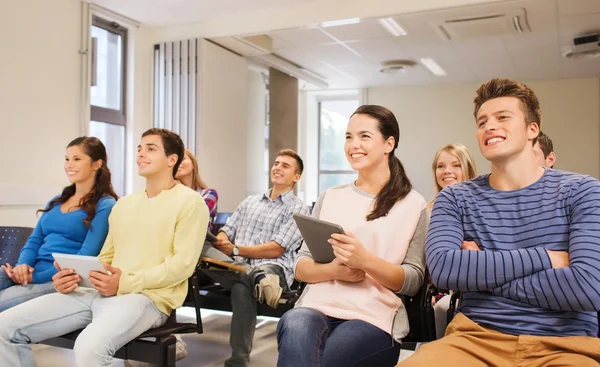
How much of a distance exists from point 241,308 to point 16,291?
3.83ft

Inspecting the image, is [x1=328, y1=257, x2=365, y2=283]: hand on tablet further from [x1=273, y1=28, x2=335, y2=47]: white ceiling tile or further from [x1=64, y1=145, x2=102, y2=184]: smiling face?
[x1=273, y1=28, x2=335, y2=47]: white ceiling tile

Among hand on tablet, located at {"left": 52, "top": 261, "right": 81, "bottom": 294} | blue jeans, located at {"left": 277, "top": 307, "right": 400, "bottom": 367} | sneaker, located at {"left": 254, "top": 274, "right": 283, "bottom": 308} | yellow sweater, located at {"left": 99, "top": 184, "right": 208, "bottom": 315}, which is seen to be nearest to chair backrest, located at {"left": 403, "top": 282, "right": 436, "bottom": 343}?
blue jeans, located at {"left": 277, "top": 307, "right": 400, "bottom": 367}

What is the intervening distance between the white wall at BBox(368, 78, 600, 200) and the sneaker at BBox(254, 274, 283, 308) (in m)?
6.96

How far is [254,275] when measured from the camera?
306cm

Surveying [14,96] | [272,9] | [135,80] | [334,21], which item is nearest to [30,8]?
[14,96]

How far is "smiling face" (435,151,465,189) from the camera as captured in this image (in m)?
3.04

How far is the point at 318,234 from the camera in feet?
5.90

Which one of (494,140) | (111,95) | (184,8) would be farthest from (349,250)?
(111,95)

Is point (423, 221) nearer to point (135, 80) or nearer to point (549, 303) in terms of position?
point (549, 303)

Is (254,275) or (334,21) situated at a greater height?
(334,21)

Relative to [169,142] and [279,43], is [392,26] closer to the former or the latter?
[279,43]

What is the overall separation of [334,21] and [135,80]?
2424mm

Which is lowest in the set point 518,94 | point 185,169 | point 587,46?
point 185,169

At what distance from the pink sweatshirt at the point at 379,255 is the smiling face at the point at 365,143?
0.12 meters
